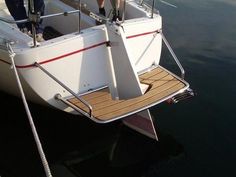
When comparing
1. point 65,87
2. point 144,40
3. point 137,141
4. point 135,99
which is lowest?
point 137,141

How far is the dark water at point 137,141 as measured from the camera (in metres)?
5.77

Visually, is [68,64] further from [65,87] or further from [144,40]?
[144,40]

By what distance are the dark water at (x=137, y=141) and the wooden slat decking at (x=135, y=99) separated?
83 cm

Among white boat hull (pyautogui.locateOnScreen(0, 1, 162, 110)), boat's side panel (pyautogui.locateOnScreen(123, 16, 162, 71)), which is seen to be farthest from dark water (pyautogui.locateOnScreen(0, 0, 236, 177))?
boat's side panel (pyautogui.locateOnScreen(123, 16, 162, 71))

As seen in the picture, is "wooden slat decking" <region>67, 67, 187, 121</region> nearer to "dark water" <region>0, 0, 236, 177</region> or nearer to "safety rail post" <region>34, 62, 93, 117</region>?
"safety rail post" <region>34, 62, 93, 117</region>

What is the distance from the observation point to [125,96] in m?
6.07

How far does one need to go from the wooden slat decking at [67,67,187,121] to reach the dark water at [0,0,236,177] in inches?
32.5

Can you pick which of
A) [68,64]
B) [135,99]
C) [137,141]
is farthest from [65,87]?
[137,141]

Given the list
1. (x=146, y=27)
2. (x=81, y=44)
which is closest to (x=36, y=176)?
(x=81, y=44)

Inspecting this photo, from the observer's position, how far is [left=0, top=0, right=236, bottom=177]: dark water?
5.77m

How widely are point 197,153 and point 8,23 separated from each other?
11.1 ft

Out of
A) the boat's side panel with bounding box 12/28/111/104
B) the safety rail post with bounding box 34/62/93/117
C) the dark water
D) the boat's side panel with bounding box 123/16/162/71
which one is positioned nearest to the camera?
the safety rail post with bounding box 34/62/93/117

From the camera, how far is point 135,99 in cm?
579

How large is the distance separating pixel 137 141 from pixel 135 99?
0.84 meters
